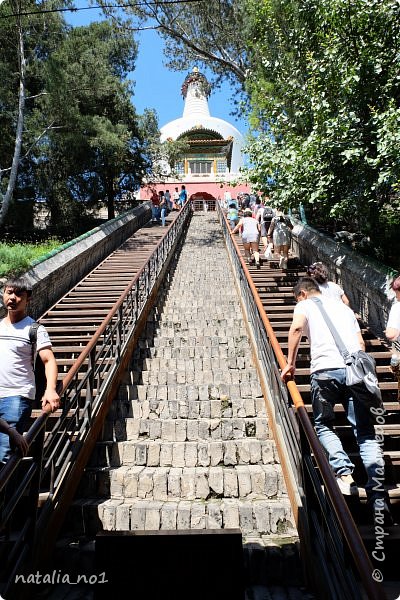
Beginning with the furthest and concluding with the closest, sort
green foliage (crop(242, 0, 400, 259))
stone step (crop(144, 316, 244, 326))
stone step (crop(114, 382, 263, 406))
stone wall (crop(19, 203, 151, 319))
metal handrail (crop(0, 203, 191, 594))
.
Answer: stone wall (crop(19, 203, 151, 319))
stone step (crop(144, 316, 244, 326))
green foliage (crop(242, 0, 400, 259))
stone step (crop(114, 382, 263, 406))
metal handrail (crop(0, 203, 191, 594))

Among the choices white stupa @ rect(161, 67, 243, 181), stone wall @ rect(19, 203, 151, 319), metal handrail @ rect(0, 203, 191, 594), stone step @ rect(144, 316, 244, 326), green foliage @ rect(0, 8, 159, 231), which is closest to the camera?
metal handrail @ rect(0, 203, 191, 594)

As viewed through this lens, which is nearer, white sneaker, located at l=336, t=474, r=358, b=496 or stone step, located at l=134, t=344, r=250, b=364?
white sneaker, located at l=336, t=474, r=358, b=496

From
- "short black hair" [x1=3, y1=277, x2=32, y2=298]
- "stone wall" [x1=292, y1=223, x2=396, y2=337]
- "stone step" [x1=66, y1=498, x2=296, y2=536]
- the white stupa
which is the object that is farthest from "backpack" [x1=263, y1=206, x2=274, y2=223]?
the white stupa

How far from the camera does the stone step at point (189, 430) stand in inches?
198

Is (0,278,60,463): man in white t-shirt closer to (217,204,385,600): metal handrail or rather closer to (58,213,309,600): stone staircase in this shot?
(58,213,309,600): stone staircase

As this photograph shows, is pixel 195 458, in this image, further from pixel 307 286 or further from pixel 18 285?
pixel 18 285

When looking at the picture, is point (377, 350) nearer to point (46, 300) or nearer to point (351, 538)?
point (351, 538)

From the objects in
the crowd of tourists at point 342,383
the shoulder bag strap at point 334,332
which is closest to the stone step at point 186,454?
the crowd of tourists at point 342,383

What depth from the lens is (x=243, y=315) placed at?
830 cm

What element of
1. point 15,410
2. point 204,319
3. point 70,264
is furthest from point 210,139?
point 15,410

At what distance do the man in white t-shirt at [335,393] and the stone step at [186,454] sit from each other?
1.33 meters

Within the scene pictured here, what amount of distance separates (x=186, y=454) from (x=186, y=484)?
1.43 ft

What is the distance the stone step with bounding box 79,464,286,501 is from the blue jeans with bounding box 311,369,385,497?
109 cm

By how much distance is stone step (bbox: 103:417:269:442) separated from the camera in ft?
16.5
